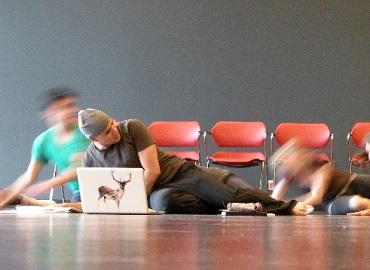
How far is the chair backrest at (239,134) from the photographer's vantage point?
7.34m

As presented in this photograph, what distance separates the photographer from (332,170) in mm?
5316

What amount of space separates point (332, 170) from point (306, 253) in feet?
13.8

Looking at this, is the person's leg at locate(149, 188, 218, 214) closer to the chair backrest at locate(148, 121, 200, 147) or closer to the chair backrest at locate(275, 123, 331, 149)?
the chair backrest at locate(148, 121, 200, 147)

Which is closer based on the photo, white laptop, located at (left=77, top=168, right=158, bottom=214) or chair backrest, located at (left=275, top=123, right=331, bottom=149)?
white laptop, located at (left=77, top=168, right=158, bottom=214)

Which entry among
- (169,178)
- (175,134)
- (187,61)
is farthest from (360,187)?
(187,61)

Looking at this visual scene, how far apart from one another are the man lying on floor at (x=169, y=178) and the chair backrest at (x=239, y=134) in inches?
95.8

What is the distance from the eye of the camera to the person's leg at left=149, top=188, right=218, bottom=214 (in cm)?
468

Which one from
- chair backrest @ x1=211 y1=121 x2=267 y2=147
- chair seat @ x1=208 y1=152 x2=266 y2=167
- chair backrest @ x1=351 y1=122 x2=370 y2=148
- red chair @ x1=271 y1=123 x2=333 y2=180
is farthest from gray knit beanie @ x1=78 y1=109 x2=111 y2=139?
chair backrest @ x1=351 y1=122 x2=370 y2=148

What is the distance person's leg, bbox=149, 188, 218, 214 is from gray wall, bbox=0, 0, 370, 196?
3.43 metres

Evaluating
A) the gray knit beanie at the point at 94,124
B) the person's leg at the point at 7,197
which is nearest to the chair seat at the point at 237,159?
the person's leg at the point at 7,197

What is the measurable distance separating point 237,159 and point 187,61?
1.69 metres

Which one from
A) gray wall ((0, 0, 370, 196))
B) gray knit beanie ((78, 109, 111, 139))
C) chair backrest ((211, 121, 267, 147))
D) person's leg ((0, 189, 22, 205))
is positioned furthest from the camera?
gray wall ((0, 0, 370, 196))

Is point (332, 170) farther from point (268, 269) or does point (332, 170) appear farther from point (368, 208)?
point (268, 269)

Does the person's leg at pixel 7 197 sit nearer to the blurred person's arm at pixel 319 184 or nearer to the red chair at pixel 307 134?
the blurred person's arm at pixel 319 184
